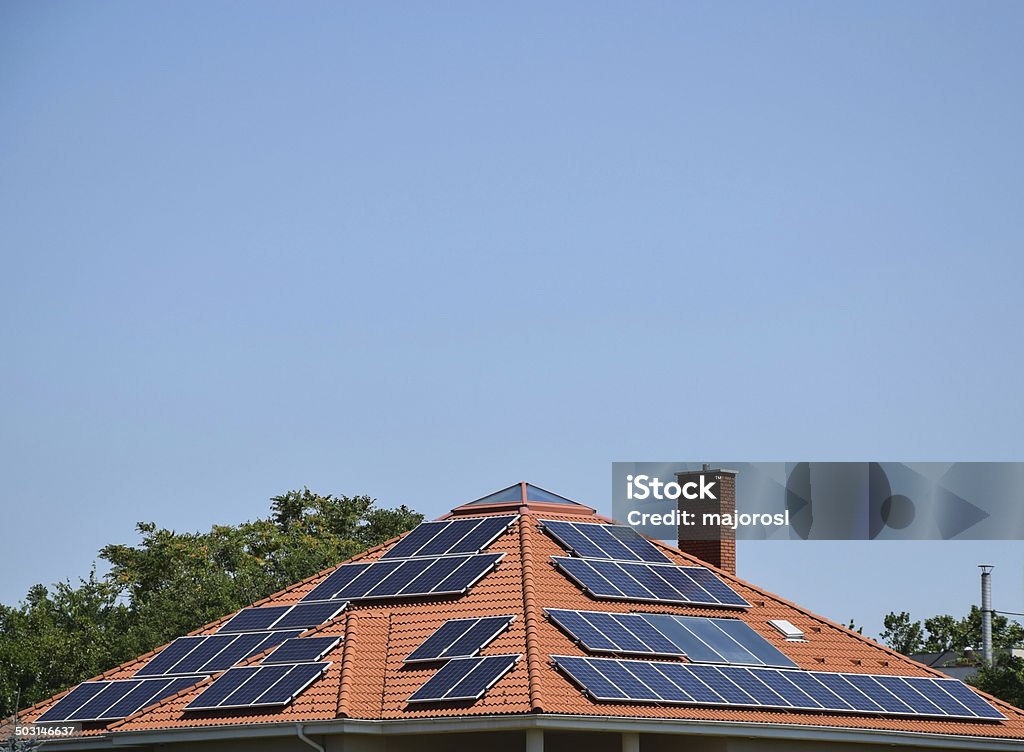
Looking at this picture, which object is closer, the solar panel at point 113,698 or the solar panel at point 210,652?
the solar panel at point 113,698

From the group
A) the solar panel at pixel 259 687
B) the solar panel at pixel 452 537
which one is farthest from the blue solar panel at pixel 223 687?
the solar panel at pixel 452 537

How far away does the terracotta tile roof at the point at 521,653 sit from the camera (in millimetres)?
31188

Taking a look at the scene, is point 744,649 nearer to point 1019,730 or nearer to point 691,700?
point 691,700

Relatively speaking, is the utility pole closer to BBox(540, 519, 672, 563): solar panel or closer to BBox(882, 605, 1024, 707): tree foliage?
BBox(882, 605, 1024, 707): tree foliage

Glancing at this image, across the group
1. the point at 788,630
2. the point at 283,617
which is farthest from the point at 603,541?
the point at 283,617

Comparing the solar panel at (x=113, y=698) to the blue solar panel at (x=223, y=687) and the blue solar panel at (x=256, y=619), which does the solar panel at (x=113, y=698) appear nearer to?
the blue solar panel at (x=223, y=687)

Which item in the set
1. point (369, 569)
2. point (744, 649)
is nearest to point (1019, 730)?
point (744, 649)

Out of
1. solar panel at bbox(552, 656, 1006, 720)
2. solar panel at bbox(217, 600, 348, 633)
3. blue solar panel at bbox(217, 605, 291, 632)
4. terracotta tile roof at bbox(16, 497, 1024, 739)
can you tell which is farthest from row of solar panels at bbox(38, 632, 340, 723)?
solar panel at bbox(552, 656, 1006, 720)

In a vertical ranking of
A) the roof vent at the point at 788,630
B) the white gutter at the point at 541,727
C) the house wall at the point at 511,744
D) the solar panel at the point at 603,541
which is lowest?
the house wall at the point at 511,744

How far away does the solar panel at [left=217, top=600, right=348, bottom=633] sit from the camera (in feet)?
121

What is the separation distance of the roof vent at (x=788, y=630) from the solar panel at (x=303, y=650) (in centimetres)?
1072

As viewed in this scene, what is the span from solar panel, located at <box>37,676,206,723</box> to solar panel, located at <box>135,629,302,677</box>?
1.49 ft

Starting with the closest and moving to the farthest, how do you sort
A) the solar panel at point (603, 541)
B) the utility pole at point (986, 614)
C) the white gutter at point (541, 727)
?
1. the white gutter at point (541, 727)
2. the solar panel at point (603, 541)
3. the utility pole at point (986, 614)

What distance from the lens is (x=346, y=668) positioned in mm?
32969
